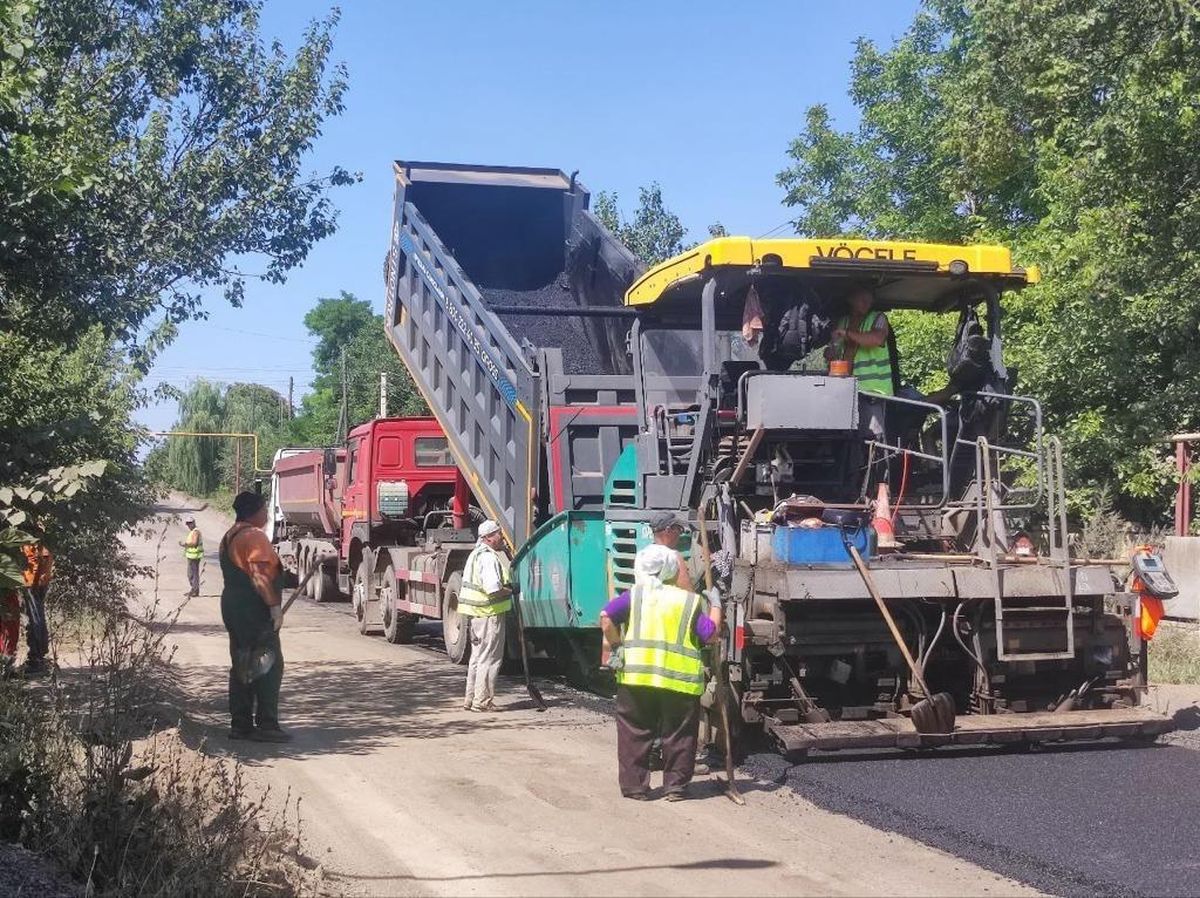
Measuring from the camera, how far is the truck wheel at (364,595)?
52.3 ft

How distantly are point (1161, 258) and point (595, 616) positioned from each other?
26.2 feet

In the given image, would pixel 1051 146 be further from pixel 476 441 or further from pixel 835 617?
pixel 835 617

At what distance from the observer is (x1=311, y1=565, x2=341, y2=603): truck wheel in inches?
866

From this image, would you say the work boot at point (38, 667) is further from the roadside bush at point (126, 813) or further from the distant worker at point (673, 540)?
the distant worker at point (673, 540)

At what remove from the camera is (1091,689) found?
8109mm

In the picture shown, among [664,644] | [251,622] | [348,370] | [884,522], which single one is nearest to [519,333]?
[251,622]

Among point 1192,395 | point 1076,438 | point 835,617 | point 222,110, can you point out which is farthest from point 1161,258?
point 222,110

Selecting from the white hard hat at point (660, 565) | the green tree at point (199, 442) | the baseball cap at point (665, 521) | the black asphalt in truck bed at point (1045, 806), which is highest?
the green tree at point (199, 442)

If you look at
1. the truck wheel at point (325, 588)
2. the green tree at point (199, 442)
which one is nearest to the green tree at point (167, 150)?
the truck wheel at point (325, 588)

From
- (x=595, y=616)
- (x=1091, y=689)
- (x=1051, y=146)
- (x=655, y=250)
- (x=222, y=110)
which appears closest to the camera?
(x=1091, y=689)

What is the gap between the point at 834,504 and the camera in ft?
26.5

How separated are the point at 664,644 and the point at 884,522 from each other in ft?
6.46

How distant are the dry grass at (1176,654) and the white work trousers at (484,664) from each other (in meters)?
5.30

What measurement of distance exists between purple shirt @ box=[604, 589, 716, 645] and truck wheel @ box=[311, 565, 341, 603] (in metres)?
15.4
